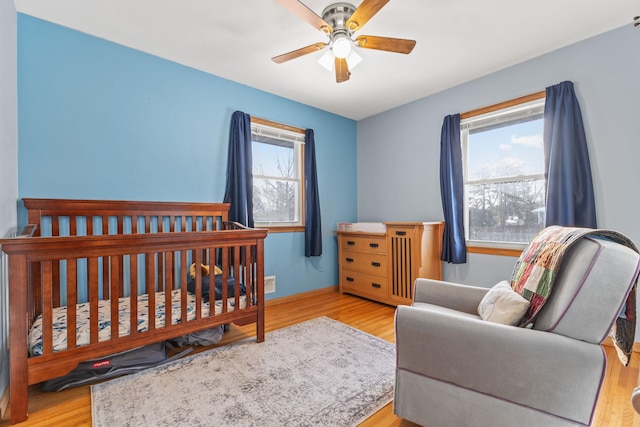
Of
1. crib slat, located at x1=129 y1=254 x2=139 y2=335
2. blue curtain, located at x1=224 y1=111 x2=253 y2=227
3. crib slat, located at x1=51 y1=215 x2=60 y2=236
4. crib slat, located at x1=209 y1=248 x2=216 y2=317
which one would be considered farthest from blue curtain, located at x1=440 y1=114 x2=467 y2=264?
crib slat, located at x1=51 y1=215 x2=60 y2=236

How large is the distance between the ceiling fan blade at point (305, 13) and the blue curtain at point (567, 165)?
1.98 metres

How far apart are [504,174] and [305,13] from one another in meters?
2.36

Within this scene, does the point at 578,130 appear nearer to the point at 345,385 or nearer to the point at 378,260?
the point at 378,260

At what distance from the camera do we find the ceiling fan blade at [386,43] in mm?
1849

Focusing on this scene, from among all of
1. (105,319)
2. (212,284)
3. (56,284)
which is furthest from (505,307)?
(56,284)

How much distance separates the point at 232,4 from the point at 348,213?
278cm

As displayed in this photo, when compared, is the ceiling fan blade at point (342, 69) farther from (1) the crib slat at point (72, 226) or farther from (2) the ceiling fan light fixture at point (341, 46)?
(1) the crib slat at point (72, 226)

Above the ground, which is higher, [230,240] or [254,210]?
[254,210]

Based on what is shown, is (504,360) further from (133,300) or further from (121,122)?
(121,122)

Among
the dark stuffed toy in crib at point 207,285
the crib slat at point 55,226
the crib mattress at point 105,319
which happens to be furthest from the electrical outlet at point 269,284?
the crib slat at point 55,226

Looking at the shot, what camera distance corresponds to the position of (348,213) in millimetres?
4113

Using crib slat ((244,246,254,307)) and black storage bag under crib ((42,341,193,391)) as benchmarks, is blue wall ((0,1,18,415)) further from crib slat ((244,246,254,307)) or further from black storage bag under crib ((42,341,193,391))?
crib slat ((244,246,254,307))

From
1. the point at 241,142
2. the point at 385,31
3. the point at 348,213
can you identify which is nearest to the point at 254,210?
the point at 241,142

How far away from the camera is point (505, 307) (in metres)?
1.28
